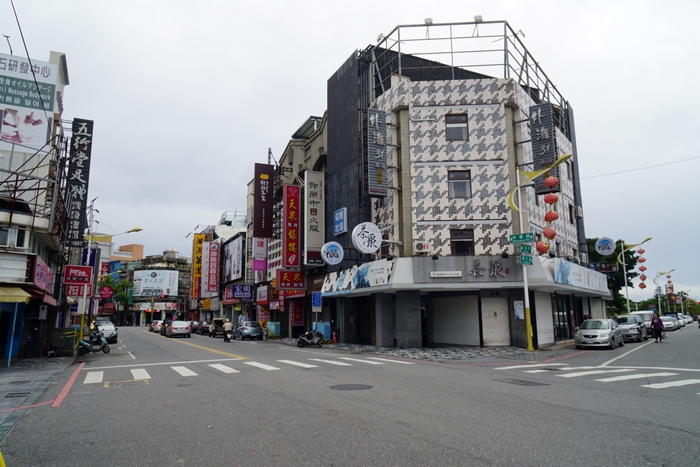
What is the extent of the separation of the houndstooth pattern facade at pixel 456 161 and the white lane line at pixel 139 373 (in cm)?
1308

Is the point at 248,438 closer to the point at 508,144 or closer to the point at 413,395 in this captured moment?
the point at 413,395

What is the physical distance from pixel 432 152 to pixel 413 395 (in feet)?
56.8

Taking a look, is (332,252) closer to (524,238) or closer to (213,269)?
(524,238)

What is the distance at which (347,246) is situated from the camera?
29.3 metres

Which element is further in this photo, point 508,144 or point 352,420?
point 508,144

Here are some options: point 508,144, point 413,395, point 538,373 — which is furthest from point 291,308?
point 413,395

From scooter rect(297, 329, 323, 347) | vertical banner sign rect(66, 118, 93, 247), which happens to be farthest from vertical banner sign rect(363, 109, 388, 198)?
vertical banner sign rect(66, 118, 93, 247)

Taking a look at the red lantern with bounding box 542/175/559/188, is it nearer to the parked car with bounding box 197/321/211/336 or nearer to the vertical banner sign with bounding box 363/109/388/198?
the vertical banner sign with bounding box 363/109/388/198

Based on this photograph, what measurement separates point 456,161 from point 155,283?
93.7 m

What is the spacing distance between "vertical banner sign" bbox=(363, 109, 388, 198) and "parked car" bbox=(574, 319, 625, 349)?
12.0 m

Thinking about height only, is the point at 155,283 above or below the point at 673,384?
above

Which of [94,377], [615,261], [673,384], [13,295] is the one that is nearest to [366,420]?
[673,384]

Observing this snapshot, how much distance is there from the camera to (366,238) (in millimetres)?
23938

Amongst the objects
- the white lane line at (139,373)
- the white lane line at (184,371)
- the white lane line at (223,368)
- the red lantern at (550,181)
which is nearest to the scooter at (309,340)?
the white lane line at (223,368)
